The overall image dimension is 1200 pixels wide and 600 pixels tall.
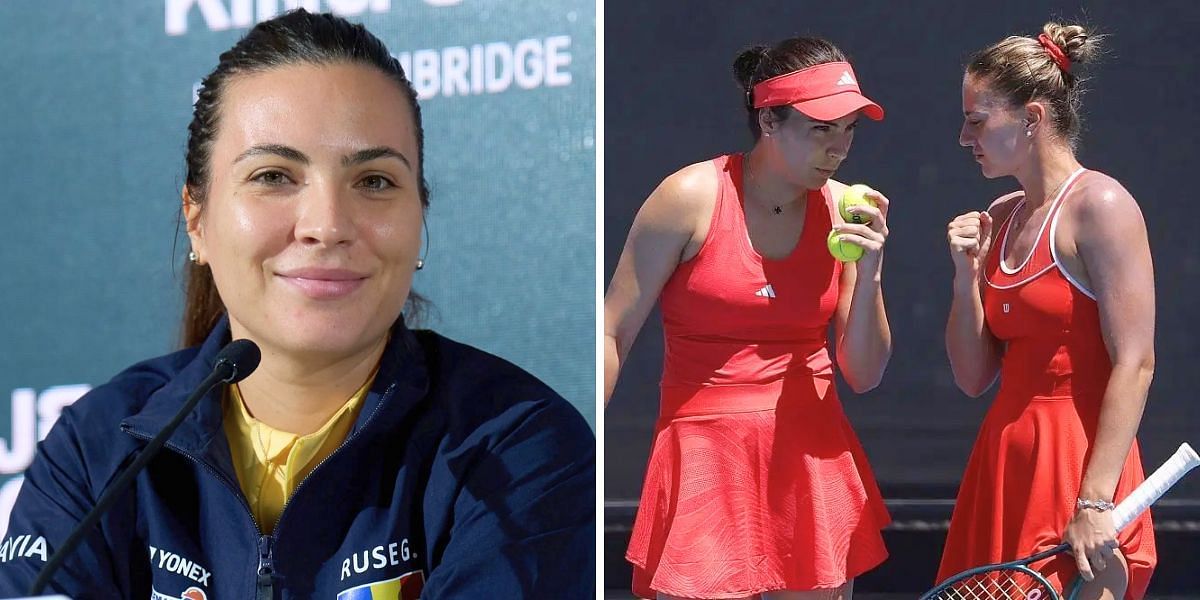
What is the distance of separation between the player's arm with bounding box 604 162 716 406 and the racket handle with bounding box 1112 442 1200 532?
81 centimetres

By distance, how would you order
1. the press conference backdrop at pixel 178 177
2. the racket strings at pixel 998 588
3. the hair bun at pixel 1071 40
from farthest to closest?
the press conference backdrop at pixel 178 177, the hair bun at pixel 1071 40, the racket strings at pixel 998 588

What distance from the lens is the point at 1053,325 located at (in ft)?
7.50

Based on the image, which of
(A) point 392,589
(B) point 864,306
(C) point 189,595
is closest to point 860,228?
(B) point 864,306

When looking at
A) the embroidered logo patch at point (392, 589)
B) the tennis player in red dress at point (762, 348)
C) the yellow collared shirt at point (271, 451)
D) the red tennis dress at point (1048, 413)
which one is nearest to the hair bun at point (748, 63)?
the tennis player in red dress at point (762, 348)

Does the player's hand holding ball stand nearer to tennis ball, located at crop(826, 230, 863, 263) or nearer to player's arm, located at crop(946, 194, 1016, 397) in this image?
tennis ball, located at crop(826, 230, 863, 263)

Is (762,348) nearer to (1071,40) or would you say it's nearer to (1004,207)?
(1004,207)

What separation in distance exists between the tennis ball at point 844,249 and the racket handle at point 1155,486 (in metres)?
0.57

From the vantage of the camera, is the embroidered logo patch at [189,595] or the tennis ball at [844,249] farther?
the tennis ball at [844,249]

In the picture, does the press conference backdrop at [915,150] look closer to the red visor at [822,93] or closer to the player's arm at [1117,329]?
the red visor at [822,93]

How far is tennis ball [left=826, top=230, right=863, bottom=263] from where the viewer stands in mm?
2311

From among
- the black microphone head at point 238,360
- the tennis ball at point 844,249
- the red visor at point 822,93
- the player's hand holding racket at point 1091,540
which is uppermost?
the red visor at point 822,93

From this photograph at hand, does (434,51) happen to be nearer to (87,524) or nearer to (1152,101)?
(87,524)

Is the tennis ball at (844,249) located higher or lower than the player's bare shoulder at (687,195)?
lower

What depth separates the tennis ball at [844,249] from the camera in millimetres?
2311
